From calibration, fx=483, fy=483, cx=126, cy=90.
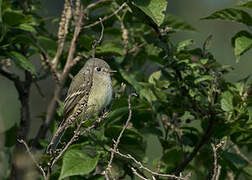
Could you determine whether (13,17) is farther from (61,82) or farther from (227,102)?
(227,102)

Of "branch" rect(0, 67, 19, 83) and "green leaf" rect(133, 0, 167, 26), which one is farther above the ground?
"green leaf" rect(133, 0, 167, 26)

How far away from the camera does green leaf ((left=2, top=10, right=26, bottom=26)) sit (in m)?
3.50

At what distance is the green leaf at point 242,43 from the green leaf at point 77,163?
1.15m

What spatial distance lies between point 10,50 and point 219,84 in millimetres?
1618

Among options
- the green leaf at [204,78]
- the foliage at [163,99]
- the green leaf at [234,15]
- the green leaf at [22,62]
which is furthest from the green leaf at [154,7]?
the green leaf at [22,62]

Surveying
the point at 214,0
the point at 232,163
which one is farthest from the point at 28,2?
the point at 214,0

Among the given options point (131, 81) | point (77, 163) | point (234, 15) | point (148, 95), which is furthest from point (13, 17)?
point (234, 15)

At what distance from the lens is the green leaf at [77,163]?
283cm

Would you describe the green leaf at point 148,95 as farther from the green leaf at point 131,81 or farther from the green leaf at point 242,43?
the green leaf at point 242,43

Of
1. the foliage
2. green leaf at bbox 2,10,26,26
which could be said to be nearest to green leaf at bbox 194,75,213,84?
the foliage

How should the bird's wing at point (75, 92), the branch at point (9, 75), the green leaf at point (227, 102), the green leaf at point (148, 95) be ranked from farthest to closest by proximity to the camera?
the bird's wing at point (75, 92) → the branch at point (9, 75) → the green leaf at point (148, 95) → the green leaf at point (227, 102)

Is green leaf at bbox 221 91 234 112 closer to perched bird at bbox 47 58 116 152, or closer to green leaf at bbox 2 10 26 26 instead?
perched bird at bbox 47 58 116 152

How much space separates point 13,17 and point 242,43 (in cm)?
164

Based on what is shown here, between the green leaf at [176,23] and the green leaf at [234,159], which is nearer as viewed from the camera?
the green leaf at [234,159]
